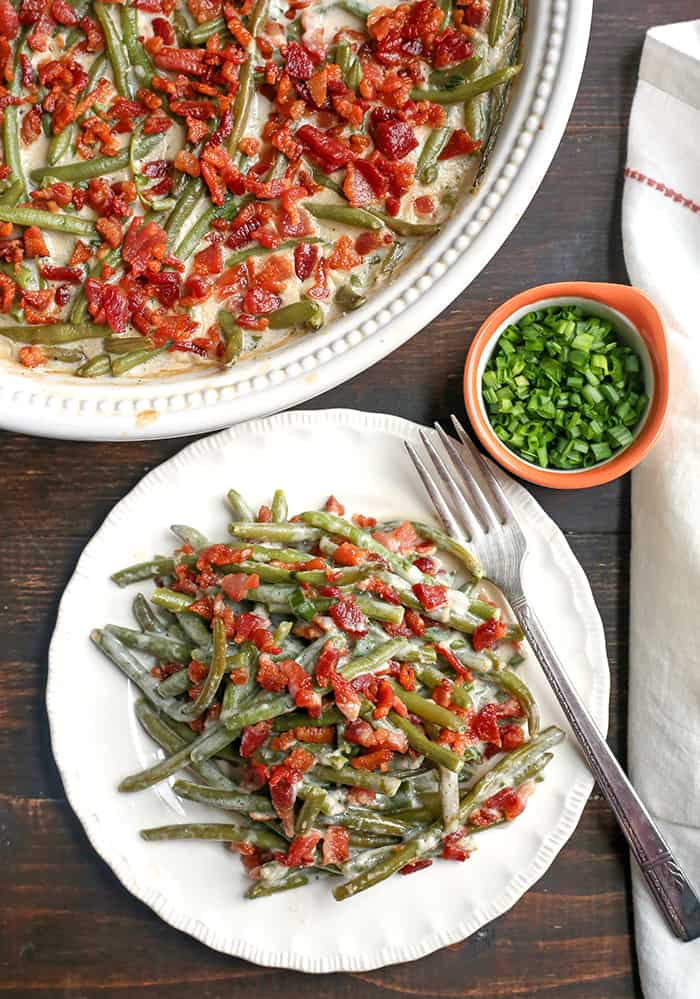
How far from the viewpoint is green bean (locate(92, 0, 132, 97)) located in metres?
2.17

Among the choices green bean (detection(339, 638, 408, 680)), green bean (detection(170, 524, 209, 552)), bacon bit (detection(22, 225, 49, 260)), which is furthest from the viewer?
green bean (detection(170, 524, 209, 552))

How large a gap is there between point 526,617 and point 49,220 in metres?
1.58

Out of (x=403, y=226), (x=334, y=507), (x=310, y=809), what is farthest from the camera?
(x=334, y=507)

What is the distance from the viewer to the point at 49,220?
7.14 feet

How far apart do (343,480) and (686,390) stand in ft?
3.15

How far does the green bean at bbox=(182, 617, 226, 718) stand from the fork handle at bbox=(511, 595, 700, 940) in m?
0.77

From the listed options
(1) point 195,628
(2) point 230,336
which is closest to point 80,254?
(2) point 230,336

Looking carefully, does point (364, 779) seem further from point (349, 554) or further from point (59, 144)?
point (59, 144)

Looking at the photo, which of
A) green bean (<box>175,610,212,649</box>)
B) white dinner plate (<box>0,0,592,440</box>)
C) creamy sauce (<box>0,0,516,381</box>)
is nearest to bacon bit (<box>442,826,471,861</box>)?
green bean (<box>175,610,212,649</box>)

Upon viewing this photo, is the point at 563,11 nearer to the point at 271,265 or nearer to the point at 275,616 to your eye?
the point at 271,265

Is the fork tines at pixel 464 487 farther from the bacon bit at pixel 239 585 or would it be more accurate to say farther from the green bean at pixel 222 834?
the green bean at pixel 222 834

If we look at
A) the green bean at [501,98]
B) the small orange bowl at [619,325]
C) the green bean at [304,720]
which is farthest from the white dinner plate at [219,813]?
the green bean at [501,98]

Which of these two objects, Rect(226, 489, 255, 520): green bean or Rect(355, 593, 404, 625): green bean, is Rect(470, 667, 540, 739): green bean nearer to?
Rect(355, 593, 404, 625): green bean

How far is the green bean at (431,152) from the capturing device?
7.24 ft
